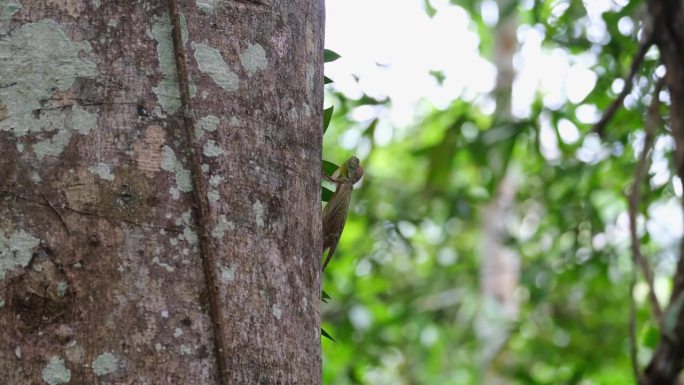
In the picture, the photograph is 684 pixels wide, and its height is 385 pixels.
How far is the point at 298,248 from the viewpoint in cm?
118

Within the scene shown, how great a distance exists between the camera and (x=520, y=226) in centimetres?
791

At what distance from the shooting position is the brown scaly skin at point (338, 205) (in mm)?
1642

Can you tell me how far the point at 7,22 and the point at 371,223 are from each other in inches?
156

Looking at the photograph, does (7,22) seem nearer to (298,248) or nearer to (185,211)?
(185,211)

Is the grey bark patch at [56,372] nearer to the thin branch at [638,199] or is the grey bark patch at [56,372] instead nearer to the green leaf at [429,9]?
the thin branch at [638,199]

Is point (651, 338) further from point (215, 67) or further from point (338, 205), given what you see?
point (215, 67)

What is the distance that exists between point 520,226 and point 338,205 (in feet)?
21.1

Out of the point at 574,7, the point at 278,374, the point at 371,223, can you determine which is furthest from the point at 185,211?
the point at 371,223

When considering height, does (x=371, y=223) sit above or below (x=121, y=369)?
below

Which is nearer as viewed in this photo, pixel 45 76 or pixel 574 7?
pixel 45 76

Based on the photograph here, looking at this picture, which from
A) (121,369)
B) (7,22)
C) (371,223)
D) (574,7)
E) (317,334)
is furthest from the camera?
(371,223)

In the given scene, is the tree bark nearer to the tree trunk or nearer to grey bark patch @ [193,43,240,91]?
the tree trunk

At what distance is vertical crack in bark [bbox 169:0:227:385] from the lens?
3.43ft

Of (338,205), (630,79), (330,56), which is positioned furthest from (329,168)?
(630,79)
